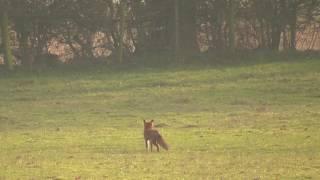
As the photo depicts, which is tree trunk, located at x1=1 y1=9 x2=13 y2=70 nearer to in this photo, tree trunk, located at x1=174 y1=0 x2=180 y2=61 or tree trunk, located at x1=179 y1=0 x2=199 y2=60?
tree trunk, located at x1=174 y1=0 x2=180 y2=61

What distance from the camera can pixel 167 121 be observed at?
29.0m

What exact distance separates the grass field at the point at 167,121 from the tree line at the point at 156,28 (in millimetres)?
2524

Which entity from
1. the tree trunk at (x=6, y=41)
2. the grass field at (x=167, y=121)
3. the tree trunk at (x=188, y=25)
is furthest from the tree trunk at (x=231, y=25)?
the tree trunk at (x=6, y=41)

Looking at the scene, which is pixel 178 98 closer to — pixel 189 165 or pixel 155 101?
pixel 155 101

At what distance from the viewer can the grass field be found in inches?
720

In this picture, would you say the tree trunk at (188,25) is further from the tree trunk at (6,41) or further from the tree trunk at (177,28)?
the tree trunk at (6,41)

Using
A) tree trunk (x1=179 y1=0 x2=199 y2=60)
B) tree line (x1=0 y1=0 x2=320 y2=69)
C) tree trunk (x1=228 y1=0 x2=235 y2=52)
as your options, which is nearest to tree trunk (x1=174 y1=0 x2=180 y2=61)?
tree line (x1=0 y1=0 x2=320 y2=69)

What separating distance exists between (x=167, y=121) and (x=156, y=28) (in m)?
19.9

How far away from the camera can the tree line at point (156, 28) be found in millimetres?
46219

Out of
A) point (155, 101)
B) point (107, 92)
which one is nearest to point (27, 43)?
point (107, 92)

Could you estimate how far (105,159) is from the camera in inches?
787

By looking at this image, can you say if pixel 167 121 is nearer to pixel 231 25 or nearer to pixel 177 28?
pixel 231 25

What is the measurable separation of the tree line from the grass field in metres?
2.52

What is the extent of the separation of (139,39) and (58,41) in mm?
4909
